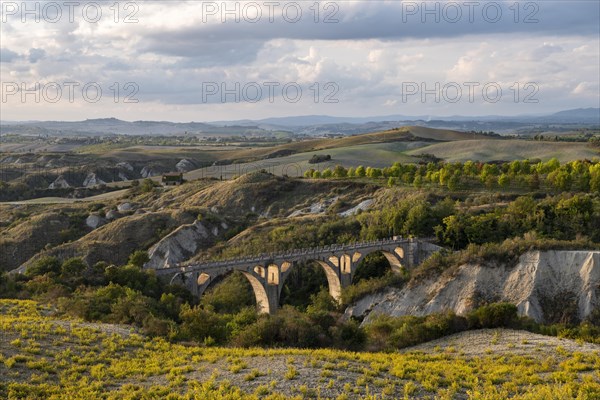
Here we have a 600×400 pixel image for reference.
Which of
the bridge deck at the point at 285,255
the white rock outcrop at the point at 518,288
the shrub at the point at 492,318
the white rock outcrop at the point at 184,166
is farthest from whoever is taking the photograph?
the white rock outcrop at the point at 184,166

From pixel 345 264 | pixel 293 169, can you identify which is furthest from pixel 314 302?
pixel 293 169

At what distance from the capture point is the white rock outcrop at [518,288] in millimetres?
46938

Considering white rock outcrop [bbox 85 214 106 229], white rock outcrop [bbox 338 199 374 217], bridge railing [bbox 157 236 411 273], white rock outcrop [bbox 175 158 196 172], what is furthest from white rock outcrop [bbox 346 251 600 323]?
white rock outcrop [bbox 175 158 196 172]

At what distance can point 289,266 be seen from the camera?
56.2m

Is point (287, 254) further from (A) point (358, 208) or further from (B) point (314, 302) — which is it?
(A) point (358, 208)

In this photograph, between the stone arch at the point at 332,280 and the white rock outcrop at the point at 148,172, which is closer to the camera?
the stone arch at the point at 332,280

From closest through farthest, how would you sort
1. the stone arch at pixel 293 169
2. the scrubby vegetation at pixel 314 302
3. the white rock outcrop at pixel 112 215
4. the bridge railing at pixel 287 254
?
the scrubby vegetation at pixel 314 302 → the bridge railing at pixel 287 254 → the white rock outcrop at pixel 112 215 → the stone arch at pixel 293 169

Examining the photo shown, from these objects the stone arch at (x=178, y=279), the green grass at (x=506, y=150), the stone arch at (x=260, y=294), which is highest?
the green grass at (x=506, y=150)

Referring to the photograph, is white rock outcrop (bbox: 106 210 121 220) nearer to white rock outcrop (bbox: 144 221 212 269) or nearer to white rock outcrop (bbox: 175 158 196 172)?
white rock outcrop (bbox: 144 221 212 269)

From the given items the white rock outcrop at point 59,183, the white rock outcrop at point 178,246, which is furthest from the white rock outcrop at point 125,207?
the white rock outcrop at point 59,183

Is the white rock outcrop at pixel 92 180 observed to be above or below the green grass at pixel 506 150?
below

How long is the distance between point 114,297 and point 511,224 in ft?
143

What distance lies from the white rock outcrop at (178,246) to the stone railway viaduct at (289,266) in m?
13.9

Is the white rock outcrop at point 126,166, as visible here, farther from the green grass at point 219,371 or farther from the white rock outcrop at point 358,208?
the green grass at point 219,371
